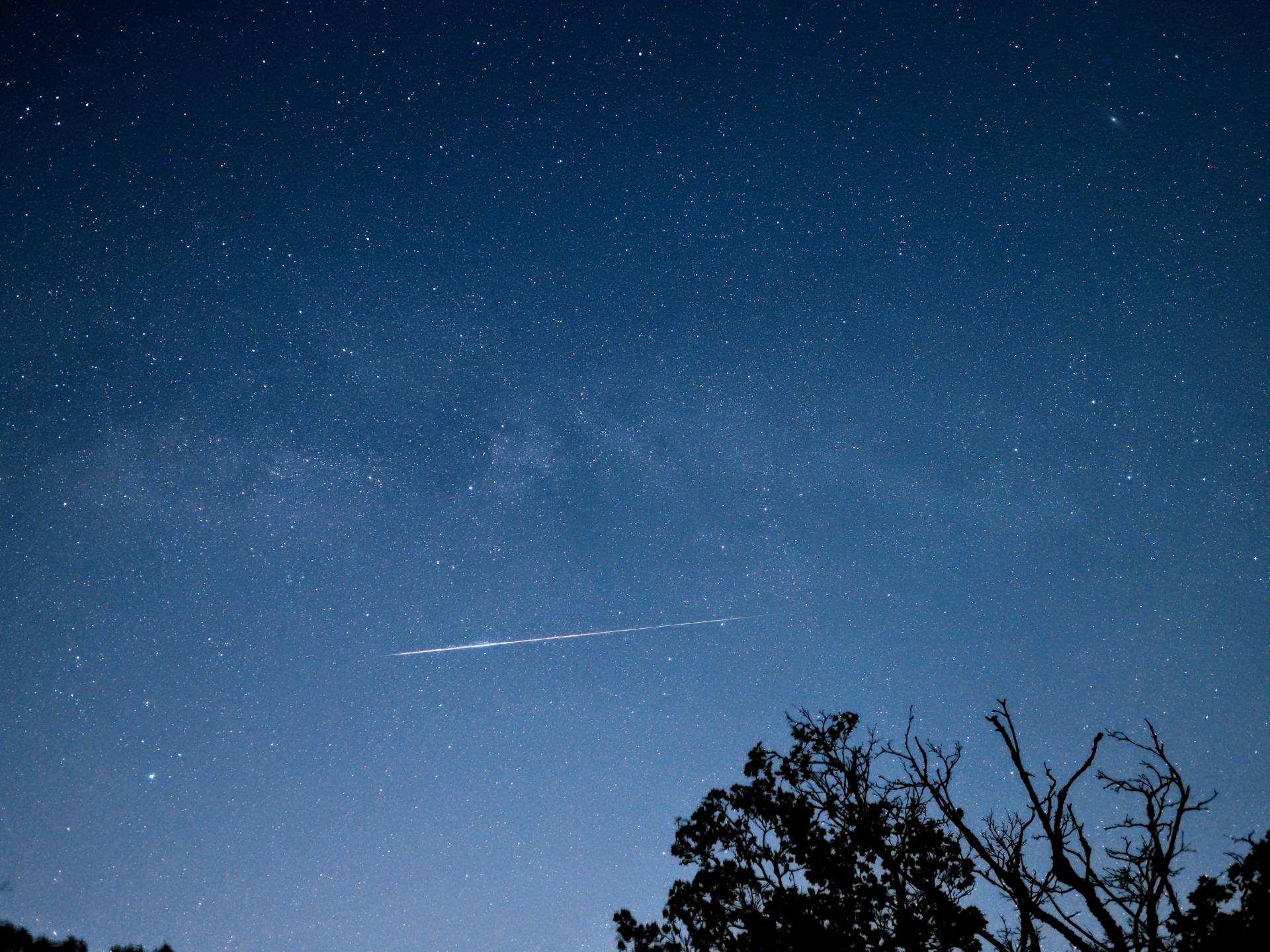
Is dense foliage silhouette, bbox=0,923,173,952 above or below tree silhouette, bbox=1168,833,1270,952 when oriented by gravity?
below

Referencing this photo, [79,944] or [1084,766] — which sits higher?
[1084,766]

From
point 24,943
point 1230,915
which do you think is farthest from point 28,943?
point 1230,915

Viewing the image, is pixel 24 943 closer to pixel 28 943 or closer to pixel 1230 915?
pixel 28 943

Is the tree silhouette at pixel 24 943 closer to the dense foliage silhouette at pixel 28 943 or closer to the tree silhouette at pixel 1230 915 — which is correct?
the dense foliage silhouette at pixel 28 943

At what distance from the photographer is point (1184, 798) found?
10609 millimetres

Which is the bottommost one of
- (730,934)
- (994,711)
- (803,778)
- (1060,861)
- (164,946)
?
(164,946)

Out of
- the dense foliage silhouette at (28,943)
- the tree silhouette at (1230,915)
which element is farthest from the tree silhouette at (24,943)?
the tree silhouette at (1230,915)

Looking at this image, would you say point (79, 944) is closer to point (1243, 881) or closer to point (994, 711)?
point (994, 711)

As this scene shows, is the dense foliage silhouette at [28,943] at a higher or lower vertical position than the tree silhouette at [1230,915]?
lower

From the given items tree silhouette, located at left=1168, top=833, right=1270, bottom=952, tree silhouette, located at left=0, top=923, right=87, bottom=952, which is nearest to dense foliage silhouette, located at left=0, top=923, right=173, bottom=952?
tree silhouette, located at left=0, top=923, right=87, bottom=952

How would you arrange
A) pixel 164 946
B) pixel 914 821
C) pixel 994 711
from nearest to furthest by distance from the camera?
1. pixel 164 946
2. pixel 994 711
3. pixel 914 821

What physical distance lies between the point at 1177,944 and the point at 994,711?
14.9ft

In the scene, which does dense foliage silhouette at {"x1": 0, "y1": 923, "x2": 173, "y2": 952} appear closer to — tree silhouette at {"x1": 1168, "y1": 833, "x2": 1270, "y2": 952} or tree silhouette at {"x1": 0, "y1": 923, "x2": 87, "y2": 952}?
tree silhouette at {"x1": 0, "y1": 923, "x2": 87, "y2": 952}

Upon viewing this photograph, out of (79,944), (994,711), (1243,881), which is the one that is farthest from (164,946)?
(1243,881)
